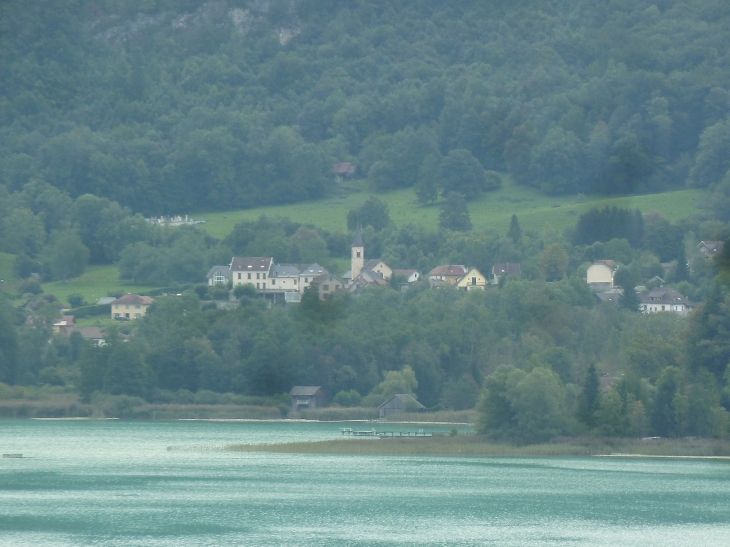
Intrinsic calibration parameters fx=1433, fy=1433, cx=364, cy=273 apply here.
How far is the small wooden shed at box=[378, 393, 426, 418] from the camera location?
77062 millimetres

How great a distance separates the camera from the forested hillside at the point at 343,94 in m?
134

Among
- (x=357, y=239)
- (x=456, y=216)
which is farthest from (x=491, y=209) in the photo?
(x=357, y=239)

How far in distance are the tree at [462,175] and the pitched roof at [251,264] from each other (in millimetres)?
26326

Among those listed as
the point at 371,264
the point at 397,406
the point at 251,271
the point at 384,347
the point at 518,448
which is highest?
the point at 371,264

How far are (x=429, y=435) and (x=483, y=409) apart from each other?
5636 millimetres

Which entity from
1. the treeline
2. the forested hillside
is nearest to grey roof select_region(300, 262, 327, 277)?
the treeline

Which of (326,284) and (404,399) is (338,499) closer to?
(404,399)

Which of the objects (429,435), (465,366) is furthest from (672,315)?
(429,435)

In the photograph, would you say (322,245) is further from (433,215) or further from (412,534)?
(412,534)

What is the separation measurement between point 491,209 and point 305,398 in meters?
56.9

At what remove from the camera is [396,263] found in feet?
400

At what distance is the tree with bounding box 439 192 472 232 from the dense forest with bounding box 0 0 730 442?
25cm

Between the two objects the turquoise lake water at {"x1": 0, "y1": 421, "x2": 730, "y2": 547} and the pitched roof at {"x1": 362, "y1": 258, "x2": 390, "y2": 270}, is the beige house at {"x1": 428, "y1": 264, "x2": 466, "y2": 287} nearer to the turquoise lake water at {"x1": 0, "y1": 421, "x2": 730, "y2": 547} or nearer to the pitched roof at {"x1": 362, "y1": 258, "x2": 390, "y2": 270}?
the pitched roof at {"x1": 362, "y1": 258, "x2": 390, "y2": 270}

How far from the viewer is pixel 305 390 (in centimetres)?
7962
